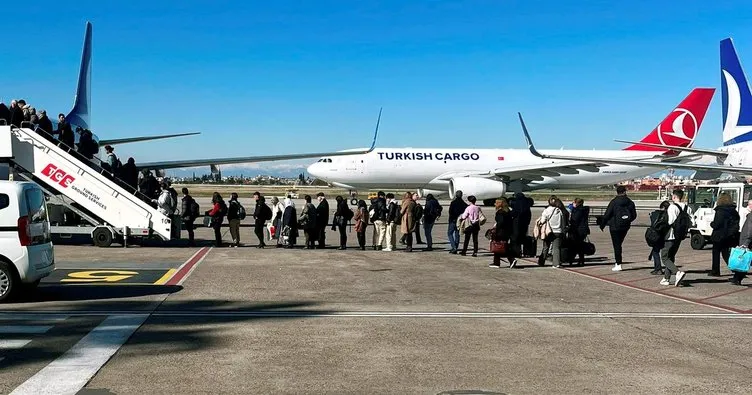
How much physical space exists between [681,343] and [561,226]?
819 cm

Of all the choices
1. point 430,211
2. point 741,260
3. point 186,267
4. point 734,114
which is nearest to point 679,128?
point 734,114

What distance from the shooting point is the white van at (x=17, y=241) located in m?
9.30

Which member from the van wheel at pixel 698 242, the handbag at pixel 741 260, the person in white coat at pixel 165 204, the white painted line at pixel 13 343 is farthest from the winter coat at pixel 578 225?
the white painted line at pixel 13 343

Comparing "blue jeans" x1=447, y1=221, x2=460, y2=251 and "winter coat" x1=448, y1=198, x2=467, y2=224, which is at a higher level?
"winter coat" x1=448, y1=198, x2=467, y2=224

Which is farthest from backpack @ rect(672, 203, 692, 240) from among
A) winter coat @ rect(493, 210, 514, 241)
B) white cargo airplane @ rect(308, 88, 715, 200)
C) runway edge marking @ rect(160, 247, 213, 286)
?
white cargo airplane @ rect(308, 88, 715, 200)

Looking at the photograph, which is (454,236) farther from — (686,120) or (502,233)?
(686,120)

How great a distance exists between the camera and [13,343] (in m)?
7.02

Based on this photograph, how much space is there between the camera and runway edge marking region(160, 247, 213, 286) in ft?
39.7

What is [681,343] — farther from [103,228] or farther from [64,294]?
[103,228]

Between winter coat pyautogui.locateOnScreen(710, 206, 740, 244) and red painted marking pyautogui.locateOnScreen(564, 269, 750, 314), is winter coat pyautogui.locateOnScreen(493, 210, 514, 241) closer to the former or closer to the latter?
red painted marking pyautogui.locateOnScreen(564, 269, 750, 314)

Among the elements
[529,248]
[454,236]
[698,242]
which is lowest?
[698,242]

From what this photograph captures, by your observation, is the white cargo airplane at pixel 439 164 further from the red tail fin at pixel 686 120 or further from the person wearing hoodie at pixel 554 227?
the person wearing hoodie at pixel 554 227

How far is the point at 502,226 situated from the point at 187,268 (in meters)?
6.75

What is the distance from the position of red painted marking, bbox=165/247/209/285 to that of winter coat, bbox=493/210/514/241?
6.57 m
